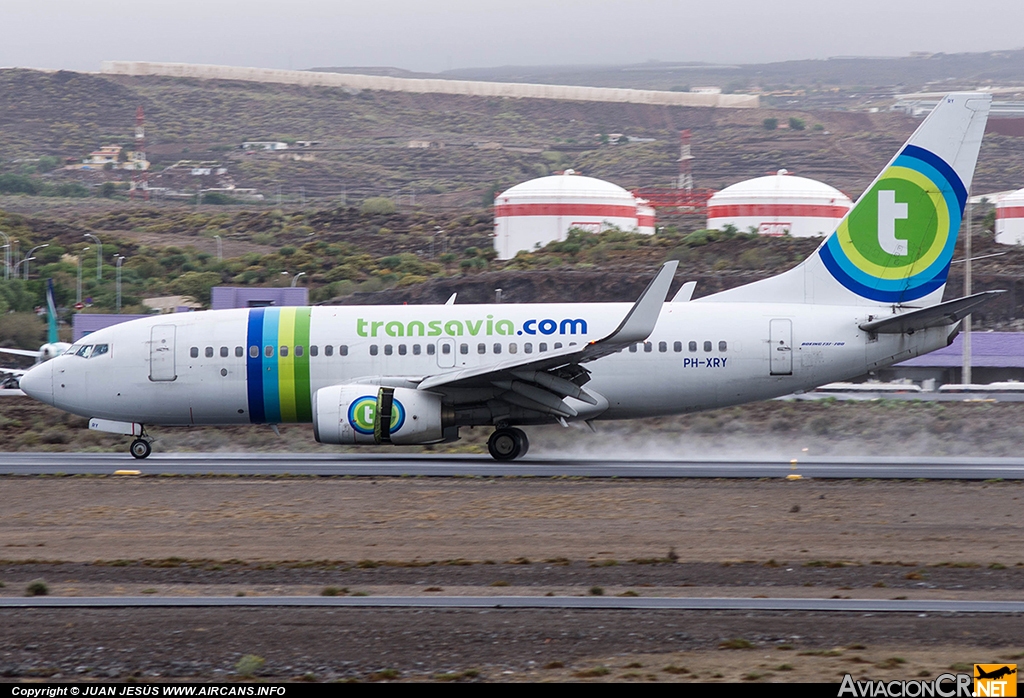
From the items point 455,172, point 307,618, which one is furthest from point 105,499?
point 455,172

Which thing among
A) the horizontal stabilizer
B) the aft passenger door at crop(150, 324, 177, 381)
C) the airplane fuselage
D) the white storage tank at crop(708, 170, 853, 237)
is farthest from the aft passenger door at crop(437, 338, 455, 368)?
the white storage tank at crop(708, 170, 853, 237)

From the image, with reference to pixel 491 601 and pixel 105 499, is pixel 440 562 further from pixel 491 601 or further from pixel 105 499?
pixel 105 499

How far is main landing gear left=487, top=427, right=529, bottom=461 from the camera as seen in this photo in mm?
25656

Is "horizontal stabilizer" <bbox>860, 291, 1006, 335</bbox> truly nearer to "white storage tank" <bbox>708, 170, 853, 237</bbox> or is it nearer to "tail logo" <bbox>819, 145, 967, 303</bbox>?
"tail logo" <bbox>819, 145, 967, 303</bbox>

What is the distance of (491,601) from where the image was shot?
40.3 feet

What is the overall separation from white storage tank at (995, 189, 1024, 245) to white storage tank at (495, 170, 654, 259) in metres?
26.3

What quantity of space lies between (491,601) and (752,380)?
47.0ft

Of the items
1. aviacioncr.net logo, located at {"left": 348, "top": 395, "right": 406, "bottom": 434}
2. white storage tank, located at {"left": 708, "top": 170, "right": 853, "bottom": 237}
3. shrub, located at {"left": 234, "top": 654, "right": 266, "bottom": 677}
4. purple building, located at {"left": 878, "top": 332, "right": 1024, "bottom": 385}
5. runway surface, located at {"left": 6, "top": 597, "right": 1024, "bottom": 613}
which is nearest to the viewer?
shrub, located at {"left": 234, "top": 654, "right": 266, "bottom": 677}

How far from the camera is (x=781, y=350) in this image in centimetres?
2530

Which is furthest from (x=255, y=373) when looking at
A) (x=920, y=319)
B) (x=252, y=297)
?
(x=252, y=297)

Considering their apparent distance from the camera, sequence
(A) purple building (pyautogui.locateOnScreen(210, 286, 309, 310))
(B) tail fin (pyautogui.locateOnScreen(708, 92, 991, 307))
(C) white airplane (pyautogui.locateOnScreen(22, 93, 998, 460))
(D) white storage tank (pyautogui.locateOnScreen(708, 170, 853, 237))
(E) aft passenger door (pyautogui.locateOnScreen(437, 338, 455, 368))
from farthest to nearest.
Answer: (D) white storage tank (pyautogui.locateOnScreen(708, 170, 853, 237)), (A) purple building (pyautogui.locateOnScreen(210, 286, 309, 310)), (B) tail fin (pyautogui.locateOnScreen(708, 92, 991, 307)), (E) aft passenger door (pyautogui.locateOnScreen(437, 338, 455, 368)), (C) white airplane (pyautogui.locateOnScreen(22, 93, 998, 460))

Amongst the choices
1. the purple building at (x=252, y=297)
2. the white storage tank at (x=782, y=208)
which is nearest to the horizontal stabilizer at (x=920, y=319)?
the purple building at (x=252, y=297)

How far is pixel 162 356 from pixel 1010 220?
238ft

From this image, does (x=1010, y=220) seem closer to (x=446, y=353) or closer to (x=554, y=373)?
(x=554, y=373)
